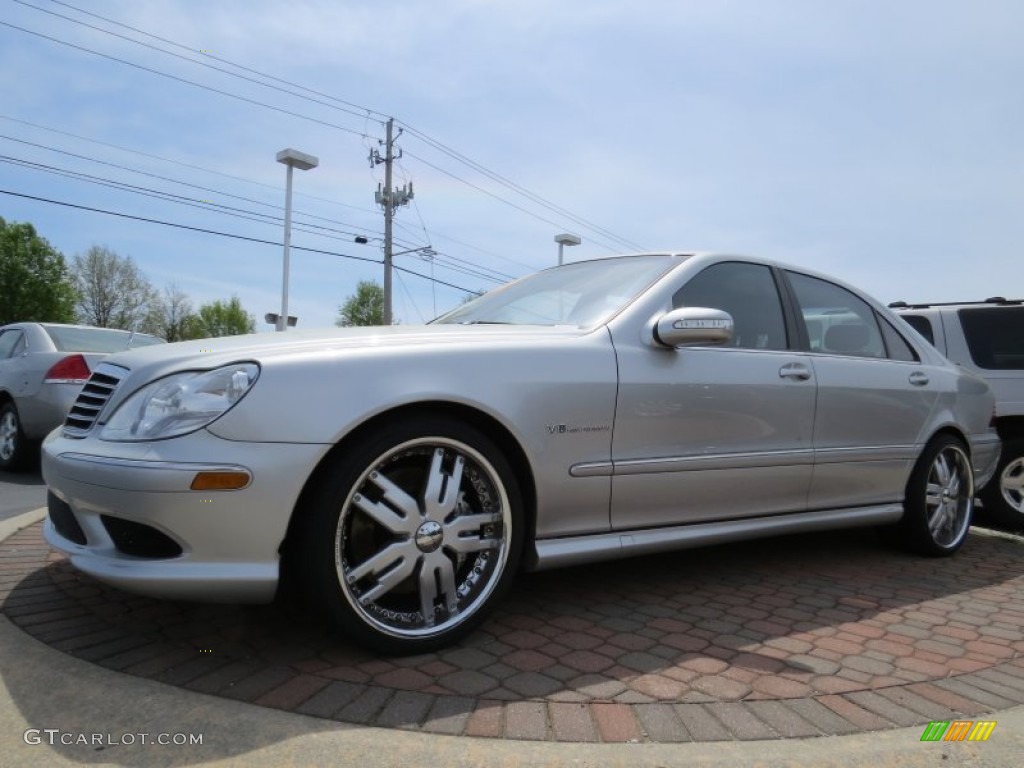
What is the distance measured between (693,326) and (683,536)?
886mm

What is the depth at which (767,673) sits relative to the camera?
8.14 ft

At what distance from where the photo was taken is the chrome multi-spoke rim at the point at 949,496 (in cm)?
437

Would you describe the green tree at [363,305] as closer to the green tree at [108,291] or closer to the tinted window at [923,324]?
the green tree at [108,291]

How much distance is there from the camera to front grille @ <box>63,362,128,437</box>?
2574 millimetres

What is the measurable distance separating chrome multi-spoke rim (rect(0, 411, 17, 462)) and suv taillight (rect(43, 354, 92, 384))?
639 mm

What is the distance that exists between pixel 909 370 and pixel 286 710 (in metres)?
3.73

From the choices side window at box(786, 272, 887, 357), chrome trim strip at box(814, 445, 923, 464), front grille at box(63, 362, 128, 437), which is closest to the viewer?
front grille at box(63, 362, 128, 437)

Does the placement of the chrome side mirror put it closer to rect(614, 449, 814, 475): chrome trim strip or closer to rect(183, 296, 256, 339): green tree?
rect(614, 449, 814, 475): chrome trim strip

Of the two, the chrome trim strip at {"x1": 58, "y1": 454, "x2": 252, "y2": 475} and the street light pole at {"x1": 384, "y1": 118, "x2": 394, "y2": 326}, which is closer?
the chrome trim strip at {"x1": 58, "y1": 454, "x2": 252, "y2": 475}

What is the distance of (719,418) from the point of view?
3215mm

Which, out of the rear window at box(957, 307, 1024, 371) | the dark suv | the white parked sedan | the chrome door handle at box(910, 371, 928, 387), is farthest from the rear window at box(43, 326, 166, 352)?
the rear window at box(957, 307, 1024, 371)

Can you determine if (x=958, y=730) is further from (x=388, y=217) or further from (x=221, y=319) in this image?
(x=221, y=319)

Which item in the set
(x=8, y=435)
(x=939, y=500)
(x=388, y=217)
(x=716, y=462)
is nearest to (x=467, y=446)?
(x=716, y=462)

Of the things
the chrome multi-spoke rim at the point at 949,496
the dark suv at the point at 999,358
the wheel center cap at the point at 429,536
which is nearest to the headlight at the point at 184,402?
the wheel center cap at the point at 429,536
